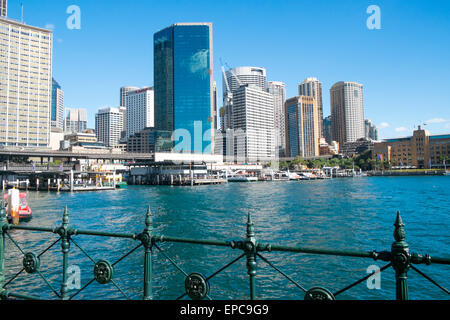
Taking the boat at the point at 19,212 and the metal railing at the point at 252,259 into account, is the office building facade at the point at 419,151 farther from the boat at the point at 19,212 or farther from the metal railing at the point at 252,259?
the metal railing at the point at 252,259

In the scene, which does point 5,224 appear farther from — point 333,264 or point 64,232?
point 333,264

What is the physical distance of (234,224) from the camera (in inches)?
1159

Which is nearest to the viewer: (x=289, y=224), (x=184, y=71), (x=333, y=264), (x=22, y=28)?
(x=333, y=264)

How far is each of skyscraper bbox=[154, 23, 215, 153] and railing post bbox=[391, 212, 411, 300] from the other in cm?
17453

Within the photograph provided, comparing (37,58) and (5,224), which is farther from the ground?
(37,58)

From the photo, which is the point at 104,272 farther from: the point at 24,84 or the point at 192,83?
the point at 24,84

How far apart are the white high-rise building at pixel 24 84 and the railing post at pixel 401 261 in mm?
193053

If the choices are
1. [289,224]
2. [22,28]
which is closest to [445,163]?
[289,224]

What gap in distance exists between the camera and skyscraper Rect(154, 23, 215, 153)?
6993 inches

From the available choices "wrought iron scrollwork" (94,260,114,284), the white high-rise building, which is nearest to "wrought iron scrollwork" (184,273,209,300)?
"wrought iron scrollwork" (94,260,114,284)

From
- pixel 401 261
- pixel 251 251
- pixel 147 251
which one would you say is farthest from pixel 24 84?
pixel 401 261

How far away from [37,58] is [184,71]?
264 feet
